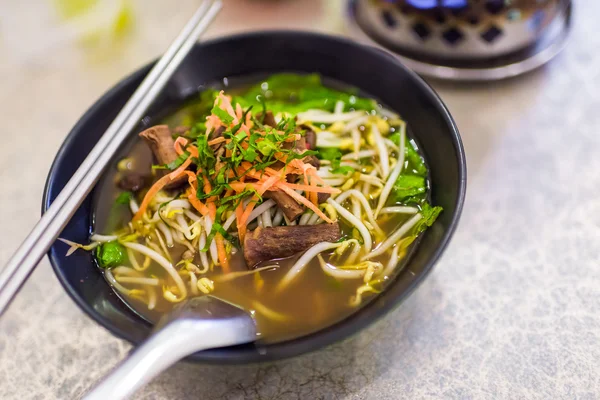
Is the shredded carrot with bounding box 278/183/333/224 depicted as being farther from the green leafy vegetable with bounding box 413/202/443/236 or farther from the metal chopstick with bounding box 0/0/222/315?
the metal chopstick with bounding box 0/0/222/315

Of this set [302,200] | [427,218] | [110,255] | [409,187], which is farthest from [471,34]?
[110,255]

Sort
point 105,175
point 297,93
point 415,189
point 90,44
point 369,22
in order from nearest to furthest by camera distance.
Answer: point 415,189 < point 105,175 < point 297,93 < point 369,22 < point 90,44

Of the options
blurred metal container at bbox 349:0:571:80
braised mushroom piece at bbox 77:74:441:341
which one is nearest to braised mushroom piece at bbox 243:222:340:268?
braised mushroom piece at bbox 77:74:441:341

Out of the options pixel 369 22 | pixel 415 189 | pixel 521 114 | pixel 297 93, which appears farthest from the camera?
pixel 369 22

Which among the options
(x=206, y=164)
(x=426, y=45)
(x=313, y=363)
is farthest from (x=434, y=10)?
(x=313, y=363)

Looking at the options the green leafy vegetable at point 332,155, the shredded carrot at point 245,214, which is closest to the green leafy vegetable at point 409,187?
the green leafy vegetable at point 332,155

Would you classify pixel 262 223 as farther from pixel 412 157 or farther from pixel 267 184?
pixel 412 157

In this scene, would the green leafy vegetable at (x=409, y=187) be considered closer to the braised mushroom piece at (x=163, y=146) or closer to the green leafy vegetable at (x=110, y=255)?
the braised mushroom piece at (x=163, y=146)

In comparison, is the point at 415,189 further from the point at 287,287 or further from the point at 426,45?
the point at 426,45
